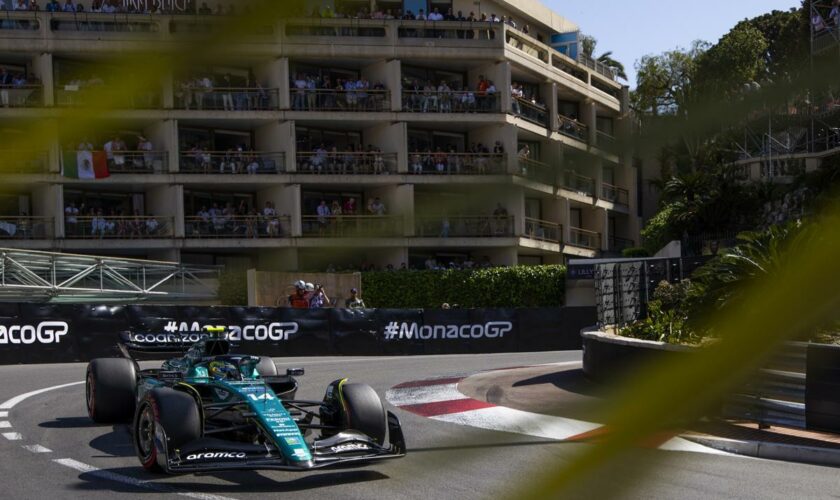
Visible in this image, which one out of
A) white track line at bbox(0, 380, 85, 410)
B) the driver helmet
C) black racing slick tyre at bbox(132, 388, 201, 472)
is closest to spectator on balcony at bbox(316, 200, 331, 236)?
black racing slick tyre at bbox(132, 388, 201, 472)

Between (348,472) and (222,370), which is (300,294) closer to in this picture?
(348,472)

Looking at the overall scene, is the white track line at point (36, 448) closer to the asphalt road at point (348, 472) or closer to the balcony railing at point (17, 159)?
the asphalt road at point (348, 472)

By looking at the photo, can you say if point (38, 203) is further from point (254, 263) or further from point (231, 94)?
point (254, 263)

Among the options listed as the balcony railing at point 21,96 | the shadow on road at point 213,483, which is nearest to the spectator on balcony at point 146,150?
the balcony railing at point 21,96

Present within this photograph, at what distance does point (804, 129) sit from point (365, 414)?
9392 millimetres

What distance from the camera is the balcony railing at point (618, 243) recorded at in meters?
2.67

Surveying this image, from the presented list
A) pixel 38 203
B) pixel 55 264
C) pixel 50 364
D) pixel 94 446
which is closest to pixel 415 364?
pixel 50 364

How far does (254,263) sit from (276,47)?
1.29 m

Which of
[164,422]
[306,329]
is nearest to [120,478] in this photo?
[164,422]

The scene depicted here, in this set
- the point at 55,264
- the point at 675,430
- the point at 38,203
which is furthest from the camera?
the point at 55,264

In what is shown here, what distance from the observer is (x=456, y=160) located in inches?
79.2

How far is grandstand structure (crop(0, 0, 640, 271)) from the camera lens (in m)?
1.08

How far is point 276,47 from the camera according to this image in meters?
1.11

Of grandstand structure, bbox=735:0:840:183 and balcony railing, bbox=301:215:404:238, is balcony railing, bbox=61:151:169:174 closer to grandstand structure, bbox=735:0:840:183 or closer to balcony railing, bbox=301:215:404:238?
balcony railing, bbox=301:215:404:238
